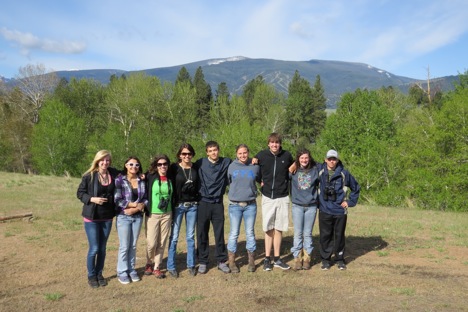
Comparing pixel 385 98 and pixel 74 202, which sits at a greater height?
pixel 385 98

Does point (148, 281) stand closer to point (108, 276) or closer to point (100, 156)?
point (108, 276)

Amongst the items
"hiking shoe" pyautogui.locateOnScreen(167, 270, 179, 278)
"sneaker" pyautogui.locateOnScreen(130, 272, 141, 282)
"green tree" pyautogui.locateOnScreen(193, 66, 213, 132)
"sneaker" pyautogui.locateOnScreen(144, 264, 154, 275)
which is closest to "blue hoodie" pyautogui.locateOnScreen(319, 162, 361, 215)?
"hiking shoe" pyautogui.locateOnScreen(167, 270, 179, 278)

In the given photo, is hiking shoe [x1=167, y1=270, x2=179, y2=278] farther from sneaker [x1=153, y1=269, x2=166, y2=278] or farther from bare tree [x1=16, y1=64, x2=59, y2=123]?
bare tree [x1=16, y1=64, x2=59, y2=123]

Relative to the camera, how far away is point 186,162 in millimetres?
5910

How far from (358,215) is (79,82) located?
42.9 metres

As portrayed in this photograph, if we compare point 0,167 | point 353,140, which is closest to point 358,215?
point 353,140

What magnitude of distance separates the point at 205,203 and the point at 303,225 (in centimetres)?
171

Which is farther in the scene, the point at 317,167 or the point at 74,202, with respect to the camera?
the point at 74,202

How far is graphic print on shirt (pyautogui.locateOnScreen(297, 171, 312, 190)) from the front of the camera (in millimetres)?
6129

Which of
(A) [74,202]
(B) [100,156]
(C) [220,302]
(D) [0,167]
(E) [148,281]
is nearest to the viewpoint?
(C) [220,302]

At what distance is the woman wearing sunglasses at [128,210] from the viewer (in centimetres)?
552

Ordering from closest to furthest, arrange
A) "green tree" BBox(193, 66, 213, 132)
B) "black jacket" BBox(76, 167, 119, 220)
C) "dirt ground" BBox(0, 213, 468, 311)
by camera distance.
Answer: "dirt ground" BBox(0, 213, 468, 311), "black jacket" BBox(76, 167, 119, 220), "green tree" BBox(193, 66, 213, 132)

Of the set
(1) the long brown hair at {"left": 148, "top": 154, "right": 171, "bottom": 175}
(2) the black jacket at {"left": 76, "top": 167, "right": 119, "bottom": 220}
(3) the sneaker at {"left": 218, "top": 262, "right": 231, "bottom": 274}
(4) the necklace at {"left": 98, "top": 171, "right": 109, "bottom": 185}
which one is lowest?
(3) the sneaker at {"left": 218, "top": 262, "right": 231, "bottom": 274}

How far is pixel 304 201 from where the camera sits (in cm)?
614
